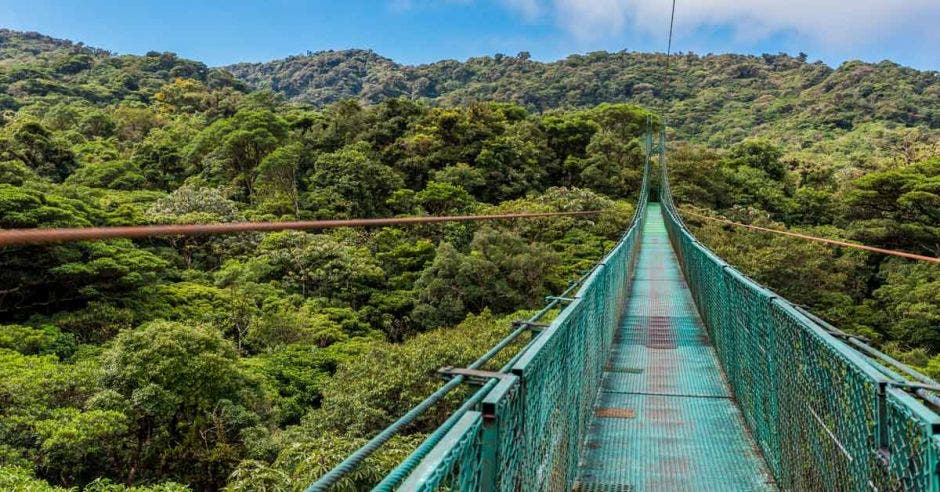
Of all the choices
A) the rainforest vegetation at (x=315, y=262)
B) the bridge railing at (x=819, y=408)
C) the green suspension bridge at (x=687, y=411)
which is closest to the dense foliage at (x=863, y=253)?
the rainforest vegetation at (x=315, y=262)

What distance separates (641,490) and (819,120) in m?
54.3

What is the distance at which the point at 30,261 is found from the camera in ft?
45.0

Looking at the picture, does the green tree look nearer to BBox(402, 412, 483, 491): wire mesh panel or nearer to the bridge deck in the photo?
the bridge deck

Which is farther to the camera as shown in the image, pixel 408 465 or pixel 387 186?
pixel 387 186

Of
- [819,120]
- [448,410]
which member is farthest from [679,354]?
[819,120]

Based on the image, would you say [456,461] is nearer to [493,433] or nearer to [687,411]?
[493,433]

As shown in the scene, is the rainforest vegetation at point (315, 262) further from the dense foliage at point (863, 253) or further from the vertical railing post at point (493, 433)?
the vertical railing post at point (493, 433)

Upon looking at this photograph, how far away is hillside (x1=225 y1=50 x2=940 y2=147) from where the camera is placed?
159ft

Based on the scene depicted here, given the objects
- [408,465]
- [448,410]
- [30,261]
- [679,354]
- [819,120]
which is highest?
[819,120]

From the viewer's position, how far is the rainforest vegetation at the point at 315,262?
888cm

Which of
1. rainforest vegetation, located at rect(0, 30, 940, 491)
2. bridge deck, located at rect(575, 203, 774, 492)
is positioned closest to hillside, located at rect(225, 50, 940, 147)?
rainforest vegetation, located at rect(0, 30, 940, 491)

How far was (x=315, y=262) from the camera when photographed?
59.3 feet

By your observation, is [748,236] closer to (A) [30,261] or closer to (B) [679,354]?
(B) [679,354]

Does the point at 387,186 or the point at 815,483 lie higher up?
the point at 387,186
